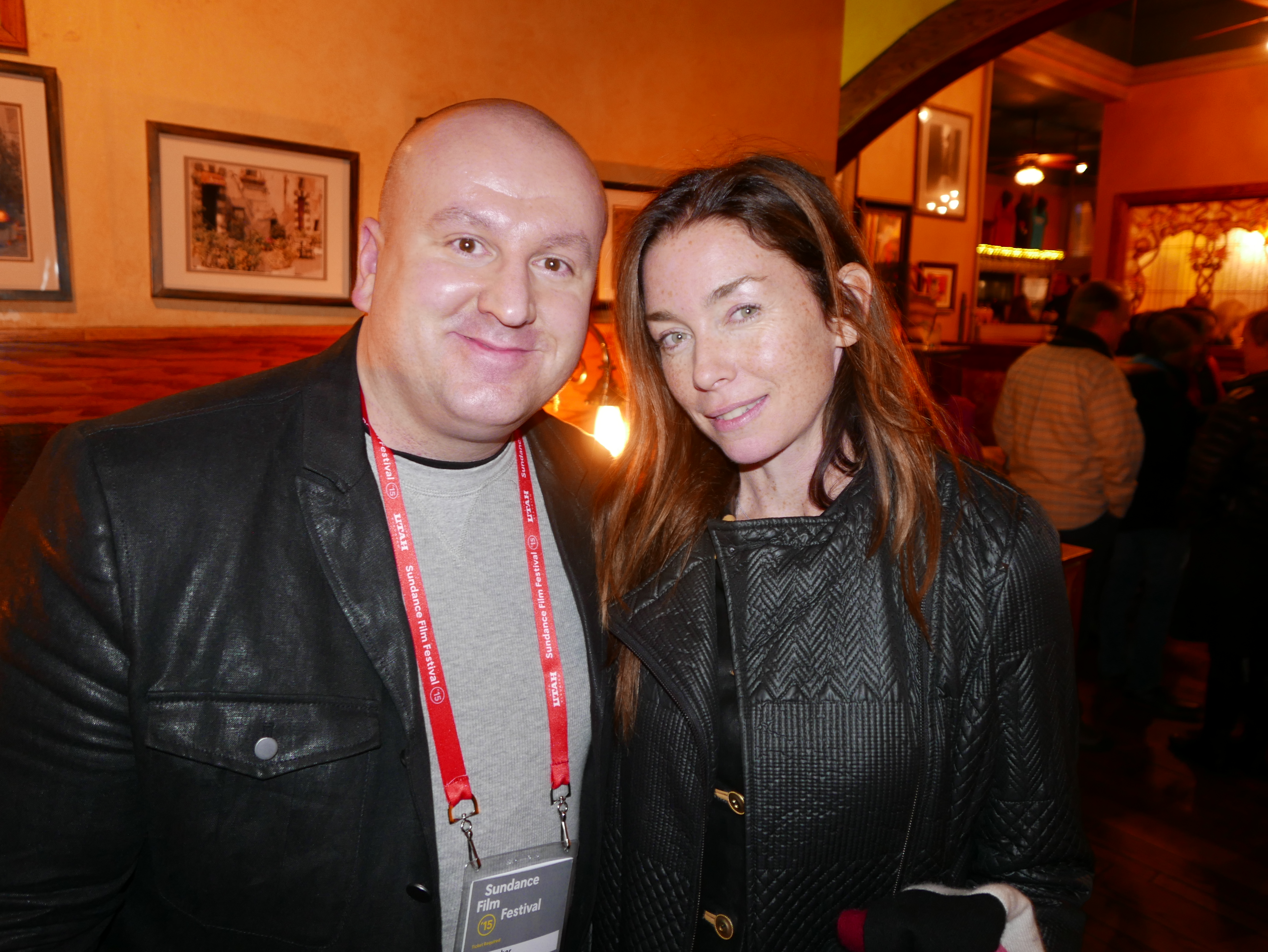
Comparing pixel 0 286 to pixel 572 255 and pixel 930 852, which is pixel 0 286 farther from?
pixel 930 852

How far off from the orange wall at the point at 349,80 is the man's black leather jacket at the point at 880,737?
86cm

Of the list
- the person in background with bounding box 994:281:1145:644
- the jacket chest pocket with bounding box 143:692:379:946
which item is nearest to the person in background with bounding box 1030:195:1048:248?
the person in background with bounding box 994:281:1145:644

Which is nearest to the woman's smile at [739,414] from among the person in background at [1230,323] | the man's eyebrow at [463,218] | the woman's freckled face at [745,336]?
the woman's freckled face at [745,336]

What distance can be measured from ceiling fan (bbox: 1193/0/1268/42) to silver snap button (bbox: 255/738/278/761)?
9315 mm

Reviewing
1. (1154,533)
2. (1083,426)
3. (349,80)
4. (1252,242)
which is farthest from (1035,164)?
(349,80)

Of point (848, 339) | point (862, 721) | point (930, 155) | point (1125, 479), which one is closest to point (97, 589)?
point (862, 721)

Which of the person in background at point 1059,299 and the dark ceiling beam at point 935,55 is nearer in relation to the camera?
the dark ceiling beam at point 935,55

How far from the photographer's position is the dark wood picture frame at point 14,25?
1946 mm

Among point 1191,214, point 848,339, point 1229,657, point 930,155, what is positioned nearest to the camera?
point 848,339

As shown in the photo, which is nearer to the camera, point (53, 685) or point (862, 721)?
point (53, 685)

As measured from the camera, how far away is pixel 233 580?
1152mm

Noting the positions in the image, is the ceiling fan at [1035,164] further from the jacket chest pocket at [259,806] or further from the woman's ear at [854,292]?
the jacket chest pocket at [259,806]

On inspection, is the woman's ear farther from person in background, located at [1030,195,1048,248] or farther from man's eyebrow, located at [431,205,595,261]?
person in background, located at [1030,195,1048,248]

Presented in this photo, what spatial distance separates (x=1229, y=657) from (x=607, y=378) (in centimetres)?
309
